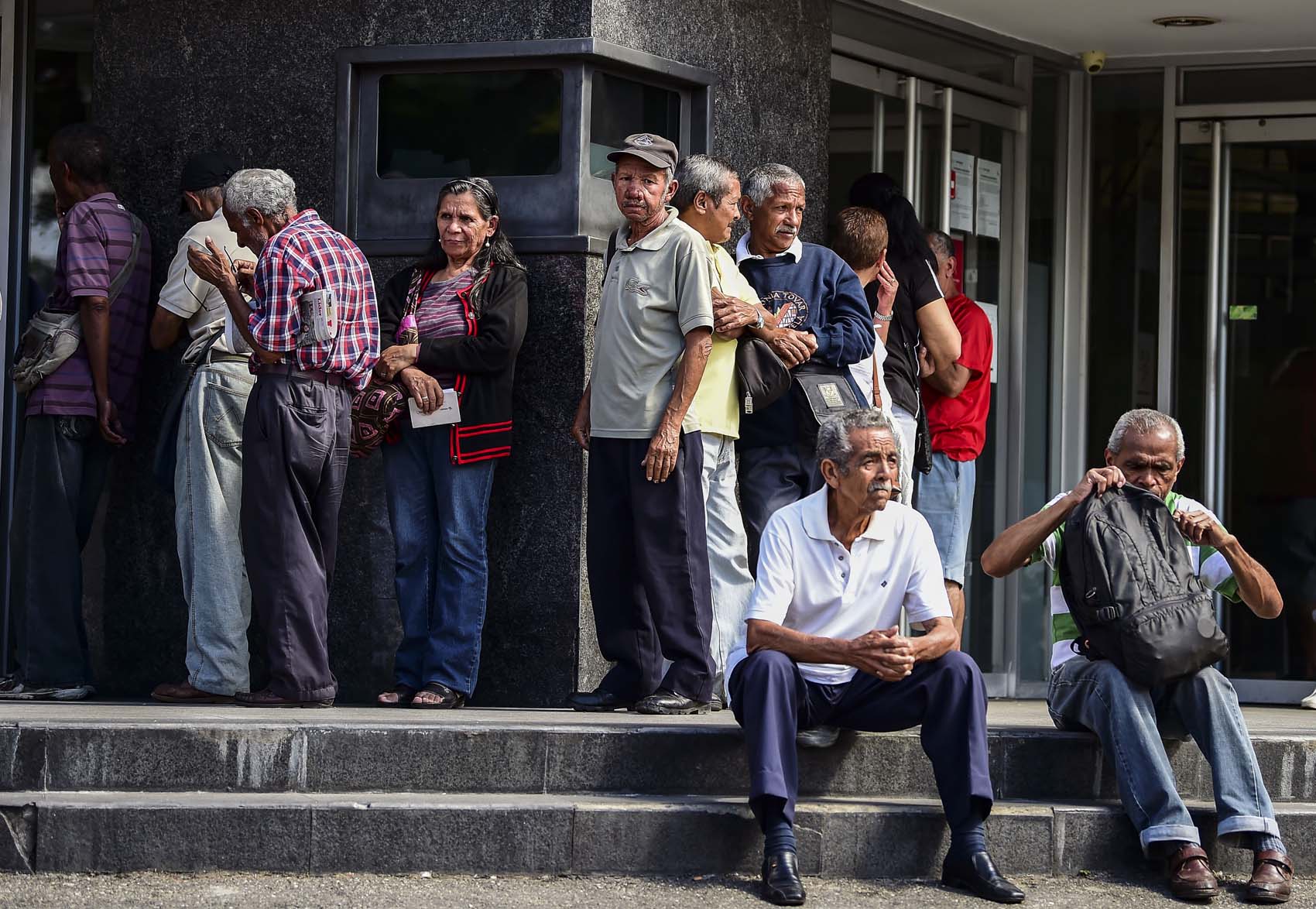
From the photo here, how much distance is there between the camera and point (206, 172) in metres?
6.84

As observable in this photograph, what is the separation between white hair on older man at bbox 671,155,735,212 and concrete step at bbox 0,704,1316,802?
5.96 feet

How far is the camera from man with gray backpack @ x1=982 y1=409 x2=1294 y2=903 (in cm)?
539

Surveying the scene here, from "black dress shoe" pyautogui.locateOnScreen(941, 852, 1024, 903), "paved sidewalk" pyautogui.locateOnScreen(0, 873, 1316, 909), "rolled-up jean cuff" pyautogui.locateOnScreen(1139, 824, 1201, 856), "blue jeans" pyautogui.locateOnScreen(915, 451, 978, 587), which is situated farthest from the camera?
"blue jeans" pyautogui.locateOnScreen(915, 451, 978, 587)

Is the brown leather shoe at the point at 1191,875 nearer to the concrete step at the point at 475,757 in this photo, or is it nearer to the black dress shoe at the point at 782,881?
the concrete step at the point at 475,757

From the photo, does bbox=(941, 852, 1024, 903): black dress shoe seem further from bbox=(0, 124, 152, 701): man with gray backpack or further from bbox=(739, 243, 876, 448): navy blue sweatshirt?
bbox=(0, 124, 152, 701): man with gray backpack

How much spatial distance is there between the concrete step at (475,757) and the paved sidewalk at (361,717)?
0.05 feet

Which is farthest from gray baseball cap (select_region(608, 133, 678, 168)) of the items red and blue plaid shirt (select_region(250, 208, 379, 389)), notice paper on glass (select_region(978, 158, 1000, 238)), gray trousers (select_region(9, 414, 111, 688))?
notice paper on glass (select_region(978, 158, 1000, 238))

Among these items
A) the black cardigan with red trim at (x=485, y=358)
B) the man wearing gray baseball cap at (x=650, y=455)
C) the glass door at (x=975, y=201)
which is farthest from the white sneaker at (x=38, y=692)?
the glass door at (x=975, y=201)

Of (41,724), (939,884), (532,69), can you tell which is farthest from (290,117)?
(939,884)

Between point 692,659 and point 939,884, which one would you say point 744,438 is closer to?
point 692,659

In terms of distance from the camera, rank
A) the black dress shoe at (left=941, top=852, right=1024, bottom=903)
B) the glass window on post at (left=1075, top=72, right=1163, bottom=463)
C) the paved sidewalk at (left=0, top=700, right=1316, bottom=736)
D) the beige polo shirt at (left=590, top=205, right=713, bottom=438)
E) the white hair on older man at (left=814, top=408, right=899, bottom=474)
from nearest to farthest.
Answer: the black dress shoe at (left=941, top=852, right=1024, bottom=903) → the white hair on older man at (left=814, top=408, right=899, bottom=474) → the paved sidewalk at (left=0, top=700, right=1316, bottom=736) → the beige polo shirt at (left=590, top=205, right=713, bottom=438) → the glass window on post at (left=1075, top=72, right=1163, bottom=463)

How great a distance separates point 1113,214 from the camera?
9117 millimetres

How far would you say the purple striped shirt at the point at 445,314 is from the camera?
6.50 m

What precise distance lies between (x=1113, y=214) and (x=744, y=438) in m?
3.37
